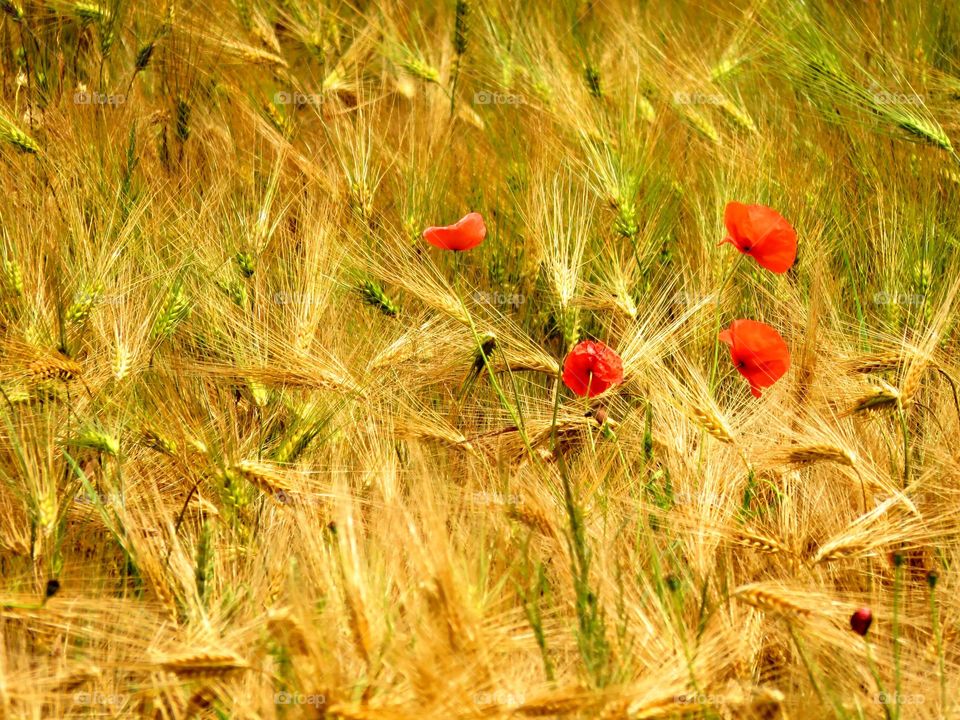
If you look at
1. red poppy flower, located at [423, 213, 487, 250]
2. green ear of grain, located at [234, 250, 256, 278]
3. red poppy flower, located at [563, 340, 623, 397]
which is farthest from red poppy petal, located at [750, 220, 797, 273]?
→ green ear of grain, located at [234, 250, 256, 278]

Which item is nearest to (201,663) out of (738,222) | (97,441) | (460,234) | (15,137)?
(97,441)

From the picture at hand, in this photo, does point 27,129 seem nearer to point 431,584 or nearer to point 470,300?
point 470,300

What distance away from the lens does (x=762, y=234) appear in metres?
1.71

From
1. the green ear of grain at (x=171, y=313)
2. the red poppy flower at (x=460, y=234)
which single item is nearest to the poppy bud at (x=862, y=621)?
the red poppy flower at (x=460, y=234)

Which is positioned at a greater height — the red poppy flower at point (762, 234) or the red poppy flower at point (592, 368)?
the red poppy flower at point (762, 234)

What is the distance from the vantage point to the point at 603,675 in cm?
121

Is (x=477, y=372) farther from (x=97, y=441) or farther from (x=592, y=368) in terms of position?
(x=97, y=441)

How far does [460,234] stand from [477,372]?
222 millimetres

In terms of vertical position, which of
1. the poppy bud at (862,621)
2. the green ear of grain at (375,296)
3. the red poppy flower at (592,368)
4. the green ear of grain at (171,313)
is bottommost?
the poppy bud at (862,621)

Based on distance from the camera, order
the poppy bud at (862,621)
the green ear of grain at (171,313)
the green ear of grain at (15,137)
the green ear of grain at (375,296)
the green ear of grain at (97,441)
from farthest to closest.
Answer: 1. the green ear of grain at (15,137)
2. the green ear of grain at (375,296)
3. the green ear of grain at (171,313)
4. the green ear of grain at (97,441)
5. the poppy bud at (862,621)

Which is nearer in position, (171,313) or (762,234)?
(762,234)

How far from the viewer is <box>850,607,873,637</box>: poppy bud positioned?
4.16 feet

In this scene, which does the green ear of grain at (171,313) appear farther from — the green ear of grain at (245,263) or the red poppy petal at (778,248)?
the red poppy petal at (778,248)

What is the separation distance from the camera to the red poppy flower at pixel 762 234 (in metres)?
1.69
